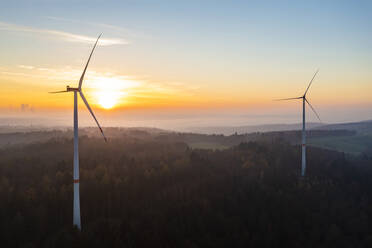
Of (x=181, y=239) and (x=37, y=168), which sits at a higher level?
(x=37, y=168)

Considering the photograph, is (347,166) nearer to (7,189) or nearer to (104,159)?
(104,159)

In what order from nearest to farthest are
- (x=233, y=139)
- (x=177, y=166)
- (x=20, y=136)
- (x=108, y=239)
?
(x=108, y=239) → (x=177, y=166) → (x=233, y=139) → (x=20, y=136)

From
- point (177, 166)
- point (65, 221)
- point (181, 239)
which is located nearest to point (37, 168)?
point (65, 221)

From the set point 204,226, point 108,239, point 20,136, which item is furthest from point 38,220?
point 20,136

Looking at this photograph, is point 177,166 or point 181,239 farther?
point 177,166

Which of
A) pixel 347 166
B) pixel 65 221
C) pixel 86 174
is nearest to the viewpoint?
pixel 65 221

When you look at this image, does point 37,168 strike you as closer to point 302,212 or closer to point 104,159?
point 104,159
